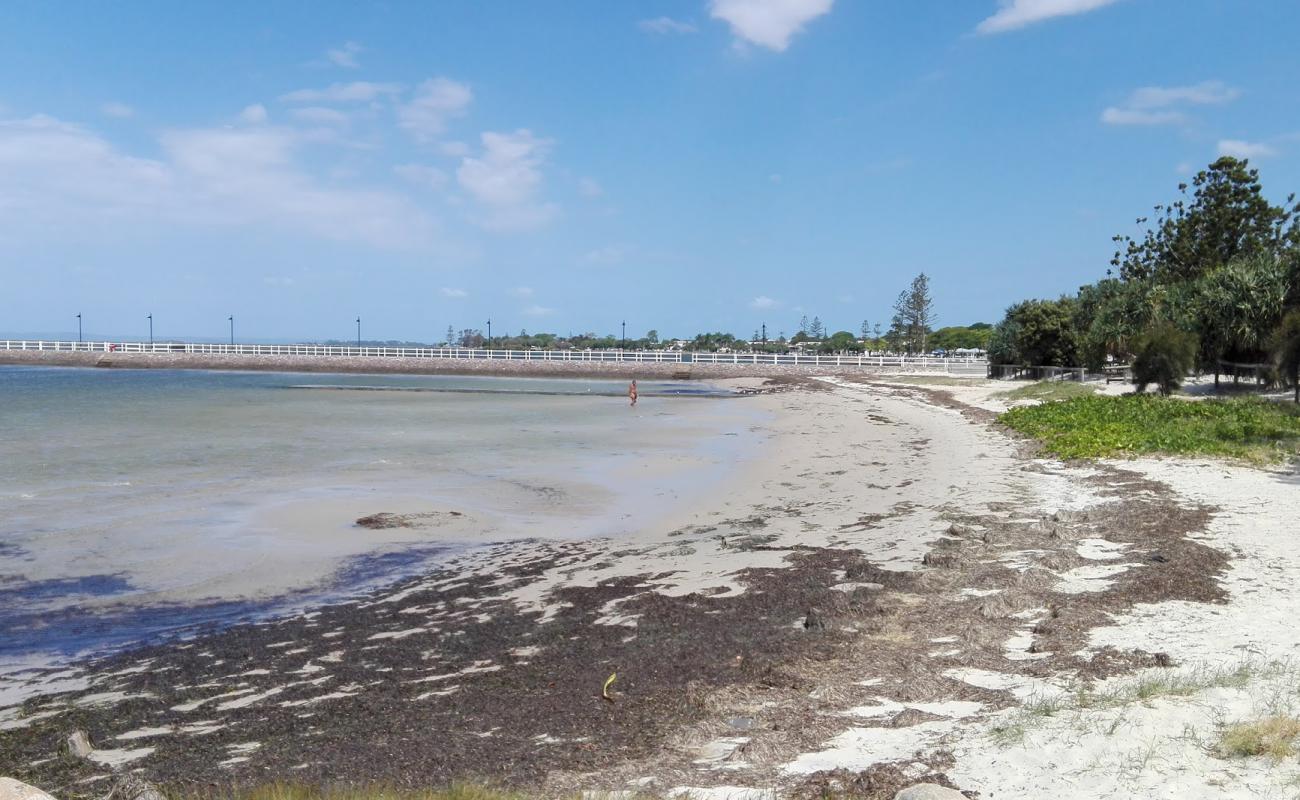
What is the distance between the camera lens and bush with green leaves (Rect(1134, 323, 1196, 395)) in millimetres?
30984

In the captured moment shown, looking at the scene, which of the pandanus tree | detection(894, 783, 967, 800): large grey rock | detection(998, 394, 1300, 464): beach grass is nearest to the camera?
detection(894, 783, 967, 800): large grey rock

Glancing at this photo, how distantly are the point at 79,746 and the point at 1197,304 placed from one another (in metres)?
40.0

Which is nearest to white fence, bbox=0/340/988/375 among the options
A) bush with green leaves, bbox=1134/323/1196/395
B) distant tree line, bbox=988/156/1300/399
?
distant tree line, bbox=988/156/1300/399

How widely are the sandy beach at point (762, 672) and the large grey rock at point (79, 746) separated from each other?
8cm

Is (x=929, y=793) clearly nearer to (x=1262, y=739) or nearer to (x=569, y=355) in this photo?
(x=1262, y=739)

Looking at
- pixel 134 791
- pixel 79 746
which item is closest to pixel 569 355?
pixel 79 746

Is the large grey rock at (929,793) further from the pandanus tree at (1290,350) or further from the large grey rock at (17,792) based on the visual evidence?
the pandanus tree at (1290,350)

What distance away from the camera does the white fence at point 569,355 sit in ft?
255

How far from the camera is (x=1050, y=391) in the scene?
1475 inches

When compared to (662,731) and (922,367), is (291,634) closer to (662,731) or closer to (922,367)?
(662,731)

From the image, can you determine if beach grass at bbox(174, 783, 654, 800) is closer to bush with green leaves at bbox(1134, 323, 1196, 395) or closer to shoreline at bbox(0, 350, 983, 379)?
bush with green leaves at bbox(1134, 323, 1196, 395)

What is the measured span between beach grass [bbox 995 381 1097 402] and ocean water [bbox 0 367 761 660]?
1173 centimetres

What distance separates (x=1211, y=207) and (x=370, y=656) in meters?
70.5

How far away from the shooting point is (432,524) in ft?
47.8
